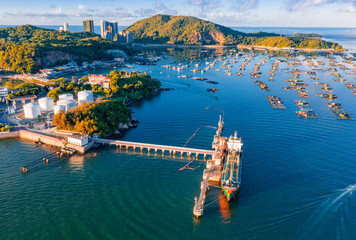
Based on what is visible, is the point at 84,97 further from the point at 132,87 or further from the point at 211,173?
the point at 211,173

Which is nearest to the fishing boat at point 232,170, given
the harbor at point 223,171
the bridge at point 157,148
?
the harbor at point 223,171

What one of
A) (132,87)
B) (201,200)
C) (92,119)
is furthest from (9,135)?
(201,200)

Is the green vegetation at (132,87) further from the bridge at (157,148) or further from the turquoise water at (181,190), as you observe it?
the bridge at (157,148)

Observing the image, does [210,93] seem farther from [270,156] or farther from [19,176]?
[19,176]

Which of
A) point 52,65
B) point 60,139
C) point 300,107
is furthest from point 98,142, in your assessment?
point 52,65

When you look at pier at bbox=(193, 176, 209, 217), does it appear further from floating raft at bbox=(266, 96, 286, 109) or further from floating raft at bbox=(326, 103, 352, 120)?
floating raft at bbox=(326, 103, 352, 120)

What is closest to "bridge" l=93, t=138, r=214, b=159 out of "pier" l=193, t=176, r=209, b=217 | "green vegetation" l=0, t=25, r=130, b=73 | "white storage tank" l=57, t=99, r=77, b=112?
"pier" l=193, t=176, r=209, b=217
